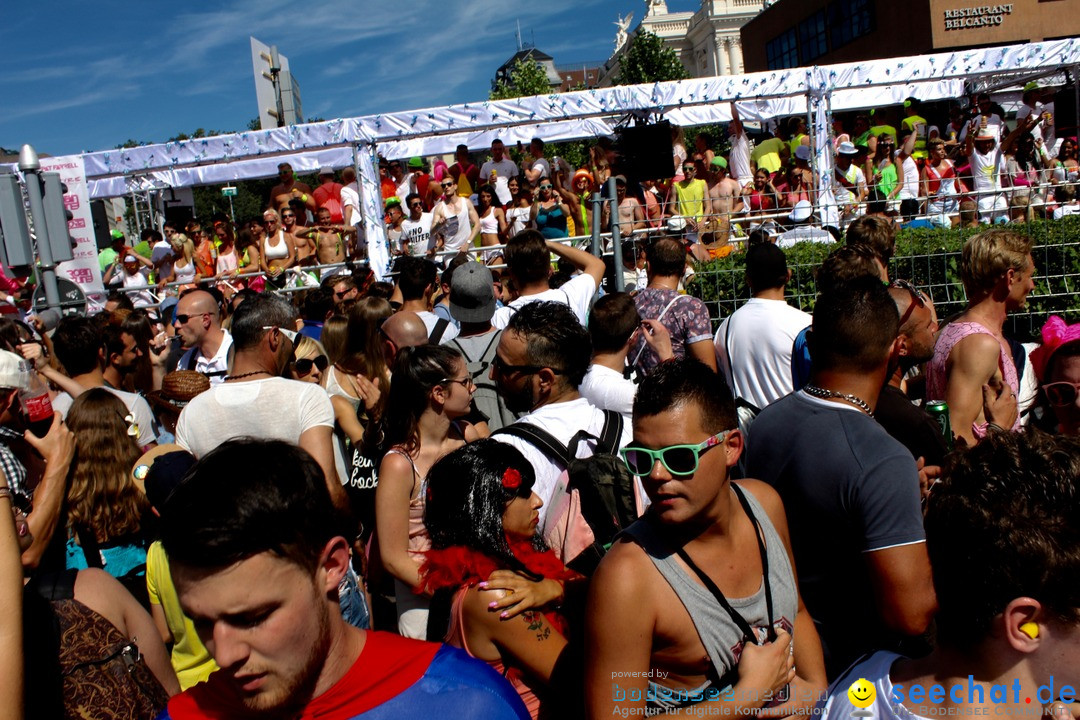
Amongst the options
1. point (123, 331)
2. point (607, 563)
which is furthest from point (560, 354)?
point (123, 331)

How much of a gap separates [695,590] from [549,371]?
1320 millimetres

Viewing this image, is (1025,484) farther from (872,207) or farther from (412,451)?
(872,207)

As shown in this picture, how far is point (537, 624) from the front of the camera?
2.24 metres

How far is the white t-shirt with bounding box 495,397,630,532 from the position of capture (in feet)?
9.65

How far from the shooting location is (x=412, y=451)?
3193 mm

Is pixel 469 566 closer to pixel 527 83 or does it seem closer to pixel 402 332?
pixel 402 332

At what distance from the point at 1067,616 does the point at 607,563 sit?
37.9 inches

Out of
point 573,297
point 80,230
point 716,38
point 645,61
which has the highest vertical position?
point 716,38

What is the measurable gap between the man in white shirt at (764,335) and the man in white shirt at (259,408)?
2233 mm

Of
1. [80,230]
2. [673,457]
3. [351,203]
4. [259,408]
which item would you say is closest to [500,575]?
[673,457]

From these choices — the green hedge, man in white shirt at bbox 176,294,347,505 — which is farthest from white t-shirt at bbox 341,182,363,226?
man in white shirt at bbox 176,294,347,505

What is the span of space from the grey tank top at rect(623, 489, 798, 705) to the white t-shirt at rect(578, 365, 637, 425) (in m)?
1.49

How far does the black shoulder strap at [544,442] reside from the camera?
9.74ft

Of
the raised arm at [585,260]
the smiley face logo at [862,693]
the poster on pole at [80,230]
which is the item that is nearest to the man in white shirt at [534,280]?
the raised arm at [585,260]
